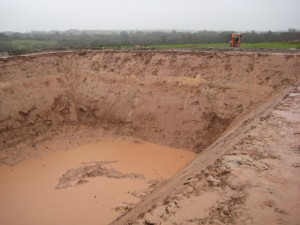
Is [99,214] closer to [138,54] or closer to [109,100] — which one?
[109,100]

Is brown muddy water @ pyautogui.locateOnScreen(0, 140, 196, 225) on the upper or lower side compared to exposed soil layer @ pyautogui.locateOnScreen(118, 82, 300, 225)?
lower

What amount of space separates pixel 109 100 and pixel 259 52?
8946 mm

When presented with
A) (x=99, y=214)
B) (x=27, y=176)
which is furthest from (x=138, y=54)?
(x=99, y=214)

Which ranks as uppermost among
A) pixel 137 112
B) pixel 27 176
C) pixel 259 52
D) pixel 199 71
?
pixel 259 52

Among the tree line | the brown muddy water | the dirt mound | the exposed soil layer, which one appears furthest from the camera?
the tree line

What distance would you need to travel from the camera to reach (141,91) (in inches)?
684

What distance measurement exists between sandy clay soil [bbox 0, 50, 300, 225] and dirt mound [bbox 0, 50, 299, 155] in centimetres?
6

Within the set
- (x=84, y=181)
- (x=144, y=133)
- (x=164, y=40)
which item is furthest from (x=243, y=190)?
(x=164, y=40)

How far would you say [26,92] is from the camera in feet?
55.9

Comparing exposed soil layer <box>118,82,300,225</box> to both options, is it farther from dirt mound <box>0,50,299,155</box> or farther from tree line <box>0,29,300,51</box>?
tree line <box>0,29,300,51</box>

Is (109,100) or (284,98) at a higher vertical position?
(284,98)

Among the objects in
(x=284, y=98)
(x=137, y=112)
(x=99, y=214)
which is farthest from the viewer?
(x=137, y=112)

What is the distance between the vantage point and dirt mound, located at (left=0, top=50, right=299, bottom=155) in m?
14.8

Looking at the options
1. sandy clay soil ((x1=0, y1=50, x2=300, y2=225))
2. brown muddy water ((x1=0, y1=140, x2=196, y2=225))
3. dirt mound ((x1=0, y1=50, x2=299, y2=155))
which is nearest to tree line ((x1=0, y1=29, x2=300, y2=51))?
dirt mound ((x1=0, y1=50, x2=299, y2=155))
